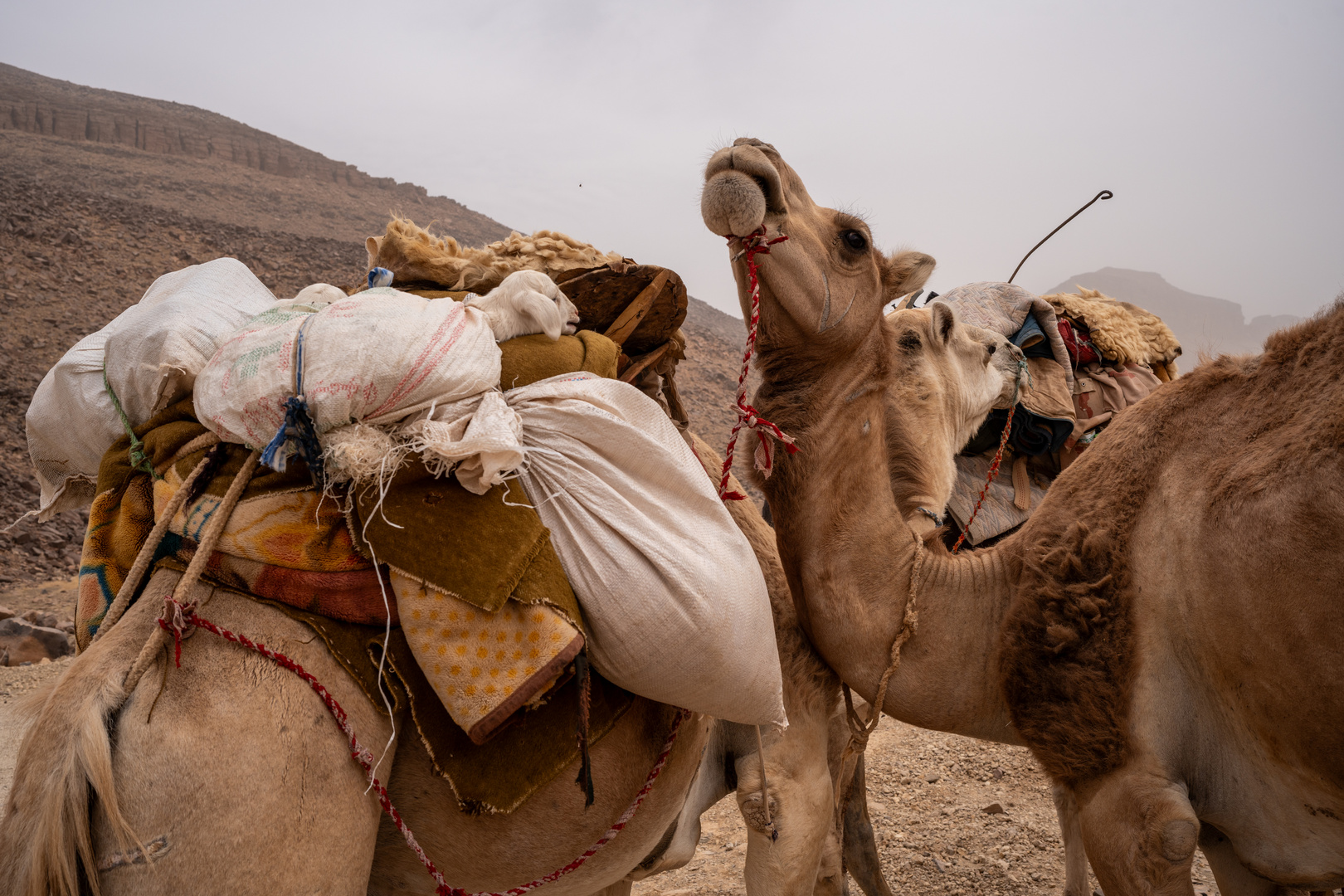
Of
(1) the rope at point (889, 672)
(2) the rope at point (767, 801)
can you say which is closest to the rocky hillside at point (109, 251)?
(1) the rope at point (889, 672)

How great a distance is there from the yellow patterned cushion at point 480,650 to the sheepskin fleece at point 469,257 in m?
0.98

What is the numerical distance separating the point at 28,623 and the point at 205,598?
7132mm

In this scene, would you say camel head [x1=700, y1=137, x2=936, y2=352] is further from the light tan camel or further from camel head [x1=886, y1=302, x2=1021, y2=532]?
the light tan camel

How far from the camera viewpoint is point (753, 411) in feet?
8.30

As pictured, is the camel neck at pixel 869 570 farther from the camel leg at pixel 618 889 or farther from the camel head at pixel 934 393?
the camel leg at pixel 618 889

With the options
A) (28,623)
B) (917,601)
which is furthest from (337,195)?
(917,601)

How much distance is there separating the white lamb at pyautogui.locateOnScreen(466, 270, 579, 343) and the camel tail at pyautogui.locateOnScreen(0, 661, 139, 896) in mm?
1052

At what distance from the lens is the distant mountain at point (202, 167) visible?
24297 millimetres

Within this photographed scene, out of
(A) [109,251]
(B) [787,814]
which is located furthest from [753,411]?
(A) [109,251]

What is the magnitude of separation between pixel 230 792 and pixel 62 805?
23cm

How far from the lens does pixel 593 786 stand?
1830 mm

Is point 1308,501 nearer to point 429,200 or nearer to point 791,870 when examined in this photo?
point 791,870

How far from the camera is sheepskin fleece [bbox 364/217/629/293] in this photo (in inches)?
86.5

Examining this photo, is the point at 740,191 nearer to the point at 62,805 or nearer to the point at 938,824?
the point at 62,805
